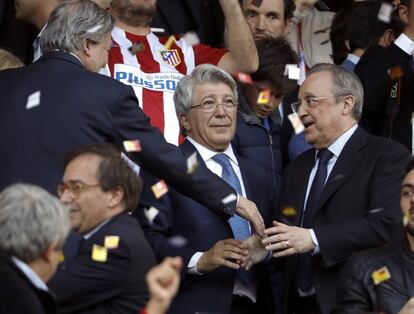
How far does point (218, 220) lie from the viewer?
21.8ft

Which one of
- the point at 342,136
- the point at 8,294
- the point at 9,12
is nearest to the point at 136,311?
the point at 8,294

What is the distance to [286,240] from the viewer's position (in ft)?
21.1

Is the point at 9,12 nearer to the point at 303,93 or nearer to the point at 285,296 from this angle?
the point at 303,93

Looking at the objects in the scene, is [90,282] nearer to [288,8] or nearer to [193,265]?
[193,265]

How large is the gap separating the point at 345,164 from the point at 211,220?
77 cm

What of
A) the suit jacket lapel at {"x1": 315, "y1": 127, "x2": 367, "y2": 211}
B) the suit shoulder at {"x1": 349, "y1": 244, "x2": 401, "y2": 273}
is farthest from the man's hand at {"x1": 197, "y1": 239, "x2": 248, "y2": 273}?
the suit shoulder at {"x1": 349, "y1": 244, "x2": 401, "y2": 273}

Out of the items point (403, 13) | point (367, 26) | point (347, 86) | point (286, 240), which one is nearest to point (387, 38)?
point (367, 26)

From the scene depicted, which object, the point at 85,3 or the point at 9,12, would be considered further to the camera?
the point at 9,12

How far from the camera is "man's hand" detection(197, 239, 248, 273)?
20.8ft

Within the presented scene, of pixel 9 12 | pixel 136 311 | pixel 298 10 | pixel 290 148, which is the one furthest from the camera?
pixel 298 10

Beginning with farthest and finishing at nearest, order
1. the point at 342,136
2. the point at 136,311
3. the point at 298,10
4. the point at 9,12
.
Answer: the point at 298,10, the point at 9,12, the point at 342,136, the point at 136,311

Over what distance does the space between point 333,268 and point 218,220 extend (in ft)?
2.13

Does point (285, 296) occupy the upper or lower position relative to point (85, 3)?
lower

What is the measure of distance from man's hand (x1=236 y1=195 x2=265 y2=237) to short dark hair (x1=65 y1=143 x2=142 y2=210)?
82 cm
